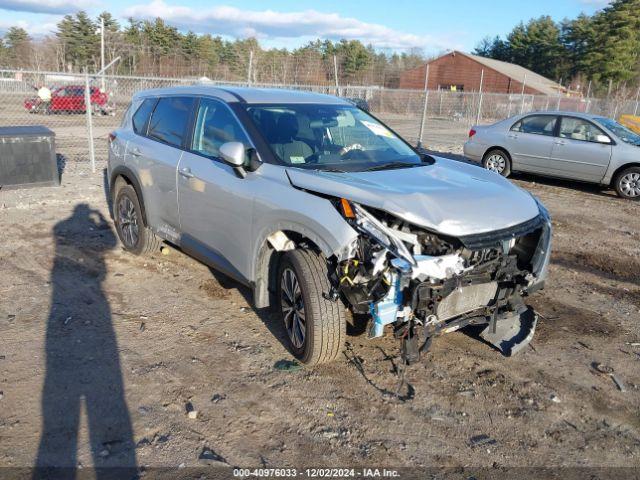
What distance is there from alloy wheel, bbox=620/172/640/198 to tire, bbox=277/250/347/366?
882 cm

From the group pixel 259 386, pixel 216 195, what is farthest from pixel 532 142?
pixel 259 386

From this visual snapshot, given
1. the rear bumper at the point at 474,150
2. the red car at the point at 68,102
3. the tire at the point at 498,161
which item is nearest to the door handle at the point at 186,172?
the tire at the point at 498,161

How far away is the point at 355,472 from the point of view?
2.88 meters

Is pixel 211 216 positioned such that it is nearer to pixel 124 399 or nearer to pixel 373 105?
pixel 124 399

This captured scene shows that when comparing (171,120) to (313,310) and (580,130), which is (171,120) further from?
(580,130)

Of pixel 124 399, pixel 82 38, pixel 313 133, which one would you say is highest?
pixel 82 38

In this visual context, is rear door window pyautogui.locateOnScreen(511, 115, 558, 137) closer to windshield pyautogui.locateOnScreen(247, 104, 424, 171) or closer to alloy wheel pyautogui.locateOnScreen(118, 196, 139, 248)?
windshield pyautogui.locateOnScreen(247, 104, 424, 171)

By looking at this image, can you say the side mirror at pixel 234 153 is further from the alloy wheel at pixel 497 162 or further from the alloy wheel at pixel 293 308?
the alloy wheel at pixel 497 162

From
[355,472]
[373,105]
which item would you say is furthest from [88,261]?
[373,105]

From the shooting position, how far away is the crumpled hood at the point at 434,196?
3318 mm

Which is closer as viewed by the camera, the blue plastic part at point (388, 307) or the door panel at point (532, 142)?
the blue plastic part at point (388, 307)

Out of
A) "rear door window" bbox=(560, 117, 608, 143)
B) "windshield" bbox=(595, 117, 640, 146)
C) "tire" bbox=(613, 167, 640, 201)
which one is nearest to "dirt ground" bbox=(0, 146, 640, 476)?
"tire" bbox=(613, 167, 640, 201)

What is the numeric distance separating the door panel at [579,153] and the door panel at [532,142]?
0.58 feet

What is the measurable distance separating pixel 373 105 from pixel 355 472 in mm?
25621
